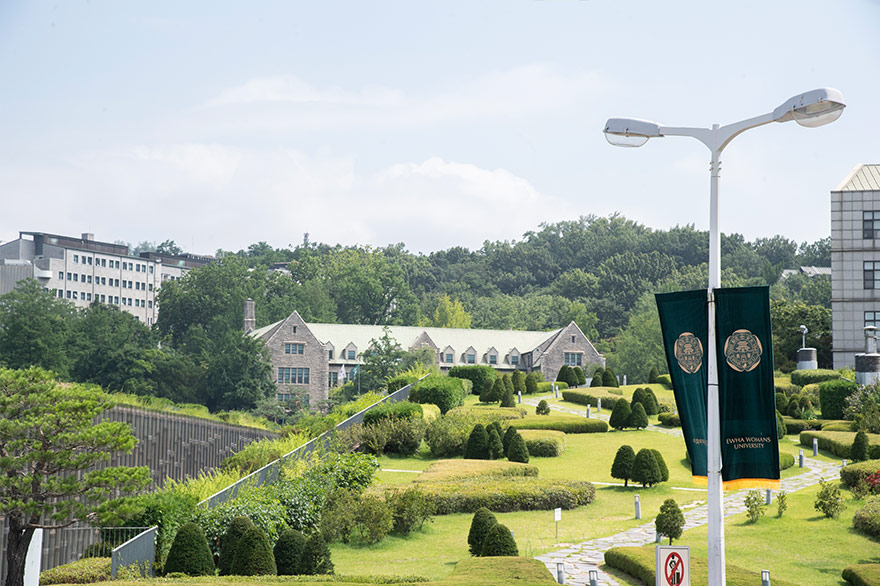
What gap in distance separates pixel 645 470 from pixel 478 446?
6699mm

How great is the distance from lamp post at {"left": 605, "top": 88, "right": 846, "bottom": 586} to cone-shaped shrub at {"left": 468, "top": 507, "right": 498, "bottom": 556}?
8.87 metres

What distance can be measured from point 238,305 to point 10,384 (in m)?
81.4

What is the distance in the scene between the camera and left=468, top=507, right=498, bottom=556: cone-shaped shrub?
782 inches

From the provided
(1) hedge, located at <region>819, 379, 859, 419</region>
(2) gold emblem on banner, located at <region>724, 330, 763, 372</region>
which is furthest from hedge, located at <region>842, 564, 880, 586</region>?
(1) hedge, located at <region>819, 379, 859, 419</region>

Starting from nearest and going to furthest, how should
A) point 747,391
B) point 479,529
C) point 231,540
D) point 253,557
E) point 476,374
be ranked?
1. point 747,391
2. point 253,557
3. point 231,540
4. point 479,529
5. point 476,374

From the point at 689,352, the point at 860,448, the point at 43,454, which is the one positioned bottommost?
the point at 860,448

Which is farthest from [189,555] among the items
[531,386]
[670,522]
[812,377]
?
[531,386]

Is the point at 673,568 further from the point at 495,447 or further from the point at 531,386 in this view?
the point at 531,386

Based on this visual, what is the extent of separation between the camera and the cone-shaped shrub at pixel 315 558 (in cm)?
1805

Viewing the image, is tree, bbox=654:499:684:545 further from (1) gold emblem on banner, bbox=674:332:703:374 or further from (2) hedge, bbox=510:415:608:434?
(2) hedge, bbox=510:415:608:434

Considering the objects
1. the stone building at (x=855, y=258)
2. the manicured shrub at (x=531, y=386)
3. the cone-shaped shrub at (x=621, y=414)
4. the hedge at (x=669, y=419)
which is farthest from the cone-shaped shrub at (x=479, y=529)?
the stone building at (x=855, y=258)

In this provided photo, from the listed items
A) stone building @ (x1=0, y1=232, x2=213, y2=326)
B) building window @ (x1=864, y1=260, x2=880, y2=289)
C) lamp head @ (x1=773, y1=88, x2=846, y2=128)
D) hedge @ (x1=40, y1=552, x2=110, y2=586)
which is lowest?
hedge @ (x1=40, y1=552, x2=110, y2=586)

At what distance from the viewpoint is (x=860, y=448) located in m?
28.9

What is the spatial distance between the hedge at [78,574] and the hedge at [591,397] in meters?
29.9
